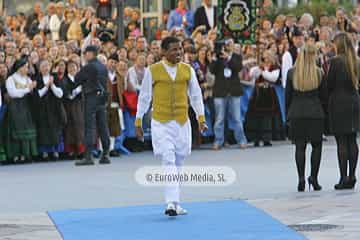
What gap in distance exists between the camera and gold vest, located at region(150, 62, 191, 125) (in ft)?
44.3

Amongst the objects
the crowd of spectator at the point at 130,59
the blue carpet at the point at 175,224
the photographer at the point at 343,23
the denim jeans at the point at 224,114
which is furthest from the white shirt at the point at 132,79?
the blue carpet at the point at 175,224

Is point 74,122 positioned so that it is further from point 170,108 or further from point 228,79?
point 170,108

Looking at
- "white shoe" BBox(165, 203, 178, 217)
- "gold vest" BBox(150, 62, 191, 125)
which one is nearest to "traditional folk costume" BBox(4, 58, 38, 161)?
"gold vest" BBox(150, 62, 191, 125)

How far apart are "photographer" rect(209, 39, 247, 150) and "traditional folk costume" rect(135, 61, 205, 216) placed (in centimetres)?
968

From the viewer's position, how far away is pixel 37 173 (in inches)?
764

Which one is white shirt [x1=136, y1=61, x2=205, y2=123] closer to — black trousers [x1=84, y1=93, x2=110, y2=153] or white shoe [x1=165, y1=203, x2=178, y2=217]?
white shoe [x1=165, y1=203, x2=178, y2=217]

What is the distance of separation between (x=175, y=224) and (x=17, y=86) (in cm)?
864

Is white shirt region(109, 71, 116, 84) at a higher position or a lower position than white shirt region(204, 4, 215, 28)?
lower

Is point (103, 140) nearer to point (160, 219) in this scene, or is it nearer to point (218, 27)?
point (218, 27)

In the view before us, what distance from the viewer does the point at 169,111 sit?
44.2 feet

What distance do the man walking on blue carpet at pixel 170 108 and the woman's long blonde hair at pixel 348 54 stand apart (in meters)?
2.78

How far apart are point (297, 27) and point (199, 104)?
13.2 m

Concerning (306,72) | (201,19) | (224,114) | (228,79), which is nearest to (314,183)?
(306,72)

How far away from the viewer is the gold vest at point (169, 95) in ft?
44.3
